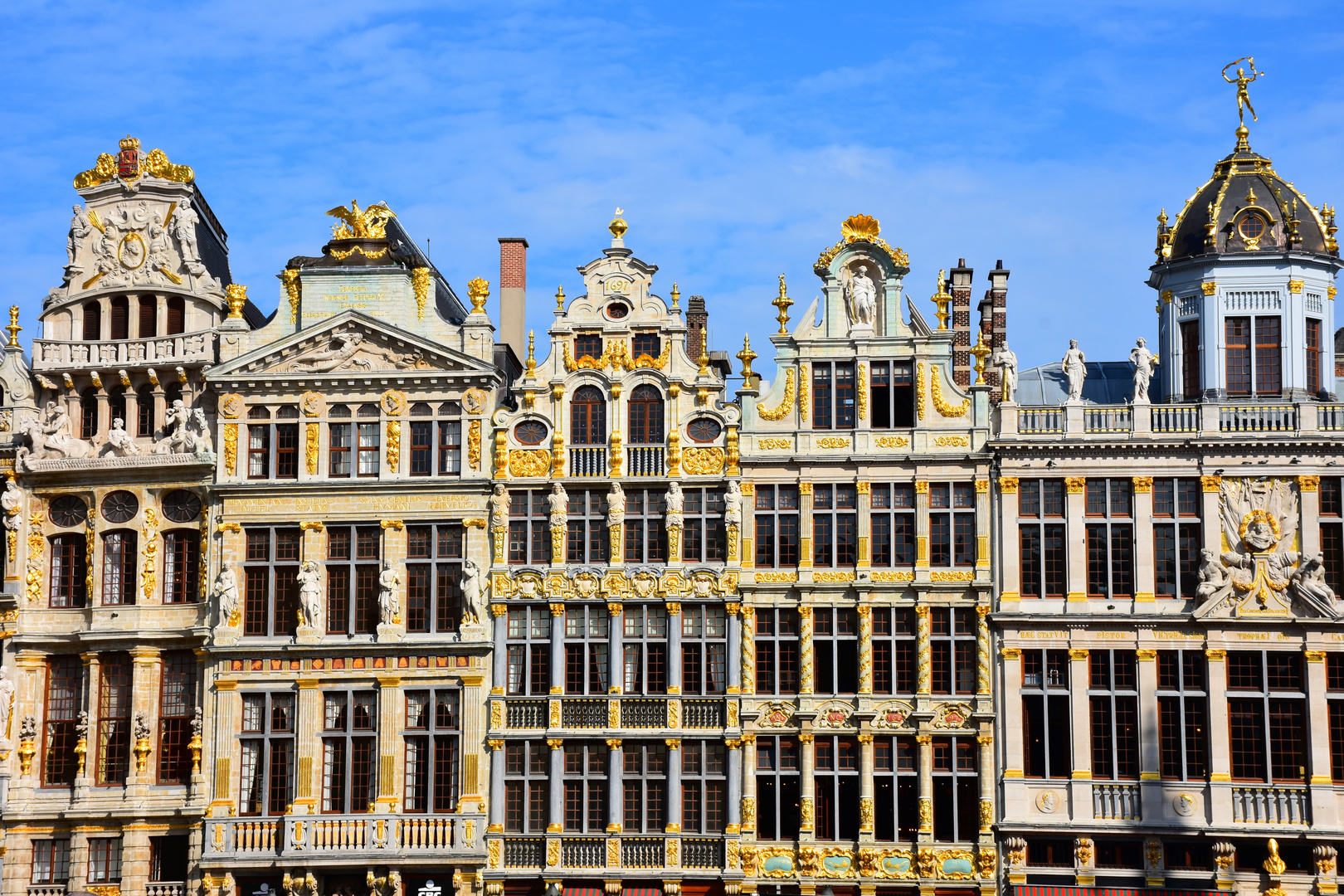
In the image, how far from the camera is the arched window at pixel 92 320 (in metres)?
47.5

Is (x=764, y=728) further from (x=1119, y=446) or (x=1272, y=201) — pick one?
(x=1272, y=201)

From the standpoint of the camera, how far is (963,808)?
4297cm

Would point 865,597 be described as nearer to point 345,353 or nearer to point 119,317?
point 345,353

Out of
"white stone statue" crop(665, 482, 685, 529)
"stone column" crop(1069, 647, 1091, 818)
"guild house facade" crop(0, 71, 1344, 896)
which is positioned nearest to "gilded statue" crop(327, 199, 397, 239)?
"guild house facade" crop(0, 71, 1344, 896)

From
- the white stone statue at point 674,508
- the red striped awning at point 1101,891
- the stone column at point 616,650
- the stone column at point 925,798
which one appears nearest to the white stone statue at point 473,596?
the stone column at point 616,650

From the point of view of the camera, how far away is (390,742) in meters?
44.2

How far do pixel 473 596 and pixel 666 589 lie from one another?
16.0 feet

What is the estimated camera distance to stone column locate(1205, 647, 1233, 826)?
137ft

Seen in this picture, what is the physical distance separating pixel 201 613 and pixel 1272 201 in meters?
29.7

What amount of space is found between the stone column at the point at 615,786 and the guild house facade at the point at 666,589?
118 mm

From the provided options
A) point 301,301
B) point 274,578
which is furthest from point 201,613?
point 301,301

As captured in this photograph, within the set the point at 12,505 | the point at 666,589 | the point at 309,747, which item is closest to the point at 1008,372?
the point at 666,589

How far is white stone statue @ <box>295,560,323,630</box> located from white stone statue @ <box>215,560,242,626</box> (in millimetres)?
1671

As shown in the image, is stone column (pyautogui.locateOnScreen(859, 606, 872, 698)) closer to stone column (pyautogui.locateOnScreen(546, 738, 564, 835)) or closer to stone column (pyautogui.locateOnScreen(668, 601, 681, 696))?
stone column (pyautogui.locateOnScreen(668, 601, 681, 696))
